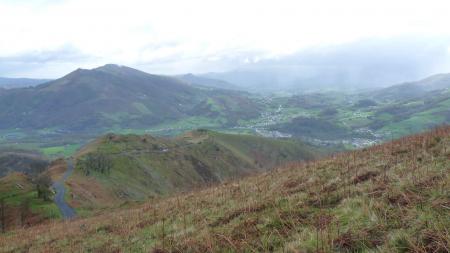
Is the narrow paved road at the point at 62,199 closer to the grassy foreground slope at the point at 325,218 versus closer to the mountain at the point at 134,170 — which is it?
the mountain at the point at 134,170

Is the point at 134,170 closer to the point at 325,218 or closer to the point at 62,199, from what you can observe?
the point at 62,199

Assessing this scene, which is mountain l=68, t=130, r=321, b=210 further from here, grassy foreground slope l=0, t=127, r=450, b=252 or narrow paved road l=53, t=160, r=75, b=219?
grassy foreground slope l=0, t=127, r=450, b=252

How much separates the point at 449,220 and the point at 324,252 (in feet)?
7.90

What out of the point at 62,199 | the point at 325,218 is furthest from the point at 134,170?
the point at 325,218

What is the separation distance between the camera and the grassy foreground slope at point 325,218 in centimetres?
729

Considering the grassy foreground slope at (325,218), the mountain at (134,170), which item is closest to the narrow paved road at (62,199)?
the mountain at (134,170)

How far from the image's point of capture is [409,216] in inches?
306

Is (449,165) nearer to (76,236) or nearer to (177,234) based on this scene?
(177,234)

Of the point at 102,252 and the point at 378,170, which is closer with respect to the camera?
the point at 102,252

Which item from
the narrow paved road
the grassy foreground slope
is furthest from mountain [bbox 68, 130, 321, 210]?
the grassy foreground slope

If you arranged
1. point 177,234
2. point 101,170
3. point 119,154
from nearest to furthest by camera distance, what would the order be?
1. point 177,234
2. point 101,170
3. point 119,154

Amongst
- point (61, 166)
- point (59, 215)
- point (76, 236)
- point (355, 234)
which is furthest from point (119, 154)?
point (355, 234)

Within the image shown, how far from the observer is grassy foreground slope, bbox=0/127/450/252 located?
729 centimetres

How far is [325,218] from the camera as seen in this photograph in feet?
29.1
